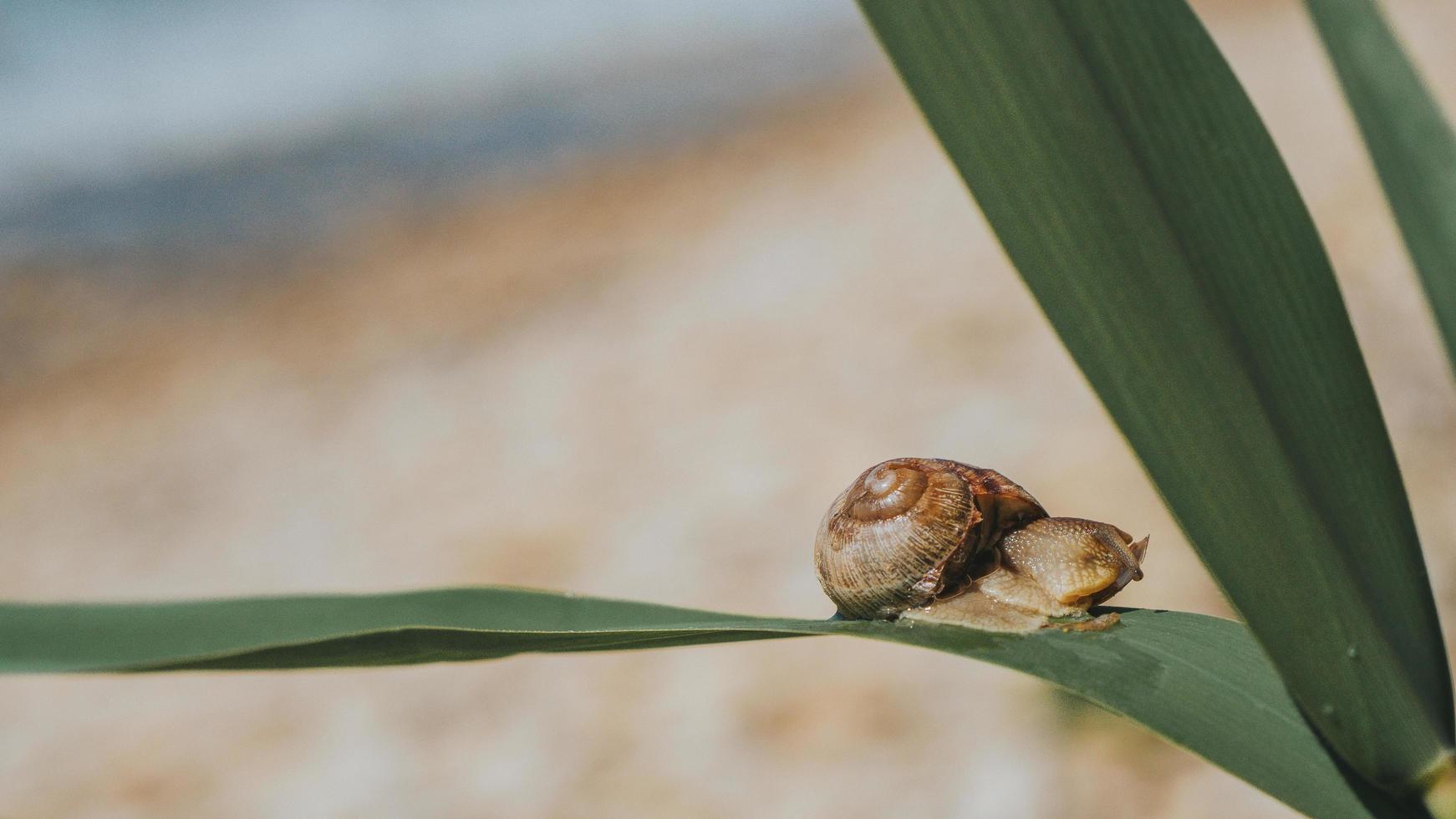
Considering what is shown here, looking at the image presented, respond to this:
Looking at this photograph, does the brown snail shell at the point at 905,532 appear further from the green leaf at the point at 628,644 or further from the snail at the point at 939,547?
the green leaf at the point at 628,644

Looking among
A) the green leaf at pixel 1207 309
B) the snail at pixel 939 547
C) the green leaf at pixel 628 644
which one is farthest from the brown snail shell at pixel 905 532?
the green leaf at pixel 1207 309

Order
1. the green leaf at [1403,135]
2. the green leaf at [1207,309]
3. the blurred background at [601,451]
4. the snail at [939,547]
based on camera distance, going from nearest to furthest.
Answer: the green leaf at [1207,309] < the green leaf at [1403,135] < the snail at [939,547] < the blurred background at [601,451]

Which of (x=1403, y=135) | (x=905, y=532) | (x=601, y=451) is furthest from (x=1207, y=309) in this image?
(x=601, y=451)

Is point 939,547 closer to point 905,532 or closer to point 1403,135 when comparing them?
point 905,532

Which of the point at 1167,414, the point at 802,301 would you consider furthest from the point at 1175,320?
the point at 802,301

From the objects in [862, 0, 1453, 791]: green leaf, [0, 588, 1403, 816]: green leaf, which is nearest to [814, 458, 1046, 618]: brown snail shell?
[0, 588, 1403, 816]: green leaf

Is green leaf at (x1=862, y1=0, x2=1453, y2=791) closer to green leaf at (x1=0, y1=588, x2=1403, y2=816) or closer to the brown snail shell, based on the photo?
green leaf at (x1=0, y1=588, x2=1403, y2=816)
